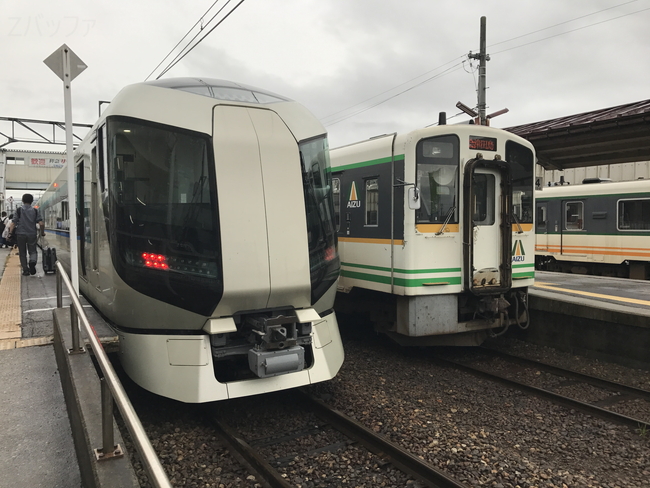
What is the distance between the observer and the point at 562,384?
641 cm

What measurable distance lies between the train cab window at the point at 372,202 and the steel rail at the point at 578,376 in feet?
9.10

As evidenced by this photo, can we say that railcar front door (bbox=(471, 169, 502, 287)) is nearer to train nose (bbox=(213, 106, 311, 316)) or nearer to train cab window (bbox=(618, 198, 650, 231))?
train nose (bbox=(213, 106, 311, 316))

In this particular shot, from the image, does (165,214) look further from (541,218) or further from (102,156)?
(541,218)

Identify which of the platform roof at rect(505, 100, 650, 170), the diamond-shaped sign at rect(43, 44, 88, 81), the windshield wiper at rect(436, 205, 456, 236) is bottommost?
the windshield wiper at rect(436, 205, 456, 236)

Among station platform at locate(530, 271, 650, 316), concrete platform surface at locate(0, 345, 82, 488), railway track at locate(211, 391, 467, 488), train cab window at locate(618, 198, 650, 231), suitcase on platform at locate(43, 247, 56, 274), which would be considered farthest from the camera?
train cab window at locate(618, 198, 650, 231)

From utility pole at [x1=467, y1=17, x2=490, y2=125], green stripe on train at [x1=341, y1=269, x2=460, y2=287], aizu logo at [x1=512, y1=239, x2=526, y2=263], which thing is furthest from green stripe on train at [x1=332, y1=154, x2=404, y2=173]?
utility pole at [x1=467, y1=17, x2=490, y2=125]

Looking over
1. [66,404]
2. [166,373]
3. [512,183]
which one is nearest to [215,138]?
[166,373]

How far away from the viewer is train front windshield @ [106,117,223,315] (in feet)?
14.5

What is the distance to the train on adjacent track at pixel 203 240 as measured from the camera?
14.6ft

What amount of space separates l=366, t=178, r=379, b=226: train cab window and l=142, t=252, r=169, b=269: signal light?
12.3ft

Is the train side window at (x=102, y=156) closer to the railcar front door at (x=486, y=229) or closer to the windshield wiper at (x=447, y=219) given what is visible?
the windshield wiper at (x=447, y=219)

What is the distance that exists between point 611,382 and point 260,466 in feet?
15.4

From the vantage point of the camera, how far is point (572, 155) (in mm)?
15031

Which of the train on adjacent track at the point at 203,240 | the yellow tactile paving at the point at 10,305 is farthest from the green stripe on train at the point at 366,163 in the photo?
the yellow tactile paving at the point at 10,305
